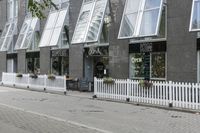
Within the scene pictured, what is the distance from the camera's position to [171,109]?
16531 millimetres

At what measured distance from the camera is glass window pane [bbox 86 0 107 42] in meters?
24.4

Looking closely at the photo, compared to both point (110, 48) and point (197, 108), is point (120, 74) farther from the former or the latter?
point (197, 108)

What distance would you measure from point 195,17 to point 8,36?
2466cm

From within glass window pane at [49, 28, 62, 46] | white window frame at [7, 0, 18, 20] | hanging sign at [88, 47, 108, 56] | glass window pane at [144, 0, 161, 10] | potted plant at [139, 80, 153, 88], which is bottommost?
potted plant at [139, 80, 153, 88]

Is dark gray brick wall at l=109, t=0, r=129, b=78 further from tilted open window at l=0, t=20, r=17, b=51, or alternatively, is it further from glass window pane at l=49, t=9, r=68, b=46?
tilted open window at l=0, t=20, r=17, b=51

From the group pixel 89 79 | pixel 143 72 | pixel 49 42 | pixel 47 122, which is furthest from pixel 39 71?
pixel 47 122

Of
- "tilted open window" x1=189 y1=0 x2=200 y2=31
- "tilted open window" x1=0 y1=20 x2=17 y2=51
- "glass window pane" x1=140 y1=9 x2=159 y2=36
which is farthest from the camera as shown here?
"tilted open window" x1=0 y1=20 x2=17 y2=51

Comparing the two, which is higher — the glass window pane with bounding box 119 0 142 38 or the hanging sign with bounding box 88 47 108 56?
the glass window pane with bounding box 119 0 142 38

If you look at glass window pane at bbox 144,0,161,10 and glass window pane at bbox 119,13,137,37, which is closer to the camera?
glass window pane at bbox 144,0,161,10

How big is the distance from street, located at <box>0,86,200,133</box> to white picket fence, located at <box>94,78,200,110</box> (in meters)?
0.78

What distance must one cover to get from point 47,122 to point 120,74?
1151 centimetres

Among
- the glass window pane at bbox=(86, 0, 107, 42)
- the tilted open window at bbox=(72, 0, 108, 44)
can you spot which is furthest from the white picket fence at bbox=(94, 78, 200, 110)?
the tilted open window at bbox=(72, 0, 108, 44)

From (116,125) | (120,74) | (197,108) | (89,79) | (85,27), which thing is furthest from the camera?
(89,79)

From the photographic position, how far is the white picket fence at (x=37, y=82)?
2573 cm
